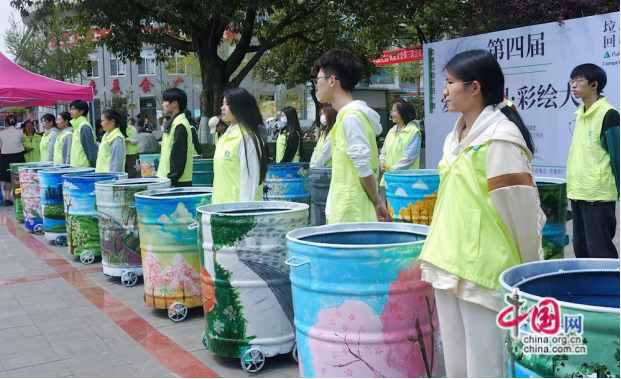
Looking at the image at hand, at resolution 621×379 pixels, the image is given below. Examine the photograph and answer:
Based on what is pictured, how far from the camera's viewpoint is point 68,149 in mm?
10109

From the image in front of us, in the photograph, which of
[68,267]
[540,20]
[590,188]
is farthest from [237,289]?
[540,20]

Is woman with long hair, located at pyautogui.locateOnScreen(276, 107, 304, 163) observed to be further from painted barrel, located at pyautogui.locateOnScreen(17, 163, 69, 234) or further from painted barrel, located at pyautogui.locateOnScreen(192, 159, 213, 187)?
painted barrel, located at pyautogui.locateOnScreen(17, 163, 69, 234)

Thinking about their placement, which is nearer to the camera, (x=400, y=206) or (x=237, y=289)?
(x=237, y=289)

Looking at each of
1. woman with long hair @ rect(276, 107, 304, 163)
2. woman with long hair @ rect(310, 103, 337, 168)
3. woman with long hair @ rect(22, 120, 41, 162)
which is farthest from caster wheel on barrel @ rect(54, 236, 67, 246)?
woman with long hair @ rect(22, 120, 41, 162)

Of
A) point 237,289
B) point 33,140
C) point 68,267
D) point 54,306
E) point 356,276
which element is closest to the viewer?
point 356,276

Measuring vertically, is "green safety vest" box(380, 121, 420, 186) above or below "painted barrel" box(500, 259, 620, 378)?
above

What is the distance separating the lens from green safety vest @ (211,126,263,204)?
14.4ft

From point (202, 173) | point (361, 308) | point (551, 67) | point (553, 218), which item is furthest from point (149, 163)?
point (361, 308)

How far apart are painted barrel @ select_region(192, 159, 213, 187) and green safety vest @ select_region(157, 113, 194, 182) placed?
4.07ft

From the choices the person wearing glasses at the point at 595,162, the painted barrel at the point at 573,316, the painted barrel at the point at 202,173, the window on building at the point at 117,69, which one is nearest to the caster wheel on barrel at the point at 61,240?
the painted barrel at the point at 202,173

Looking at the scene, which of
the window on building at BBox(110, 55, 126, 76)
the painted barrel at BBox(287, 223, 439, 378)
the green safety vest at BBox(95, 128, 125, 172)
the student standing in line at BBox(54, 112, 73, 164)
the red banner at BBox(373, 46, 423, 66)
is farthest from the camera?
the window on building at BBox(110, 55, 126, 76)

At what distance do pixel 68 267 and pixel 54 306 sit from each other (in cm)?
157

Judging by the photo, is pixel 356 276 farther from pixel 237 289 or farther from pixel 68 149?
pixel 68 149

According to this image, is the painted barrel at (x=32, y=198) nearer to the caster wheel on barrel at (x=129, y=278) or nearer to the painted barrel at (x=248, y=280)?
the caster wheel on barrel at (x=129, y=278)
